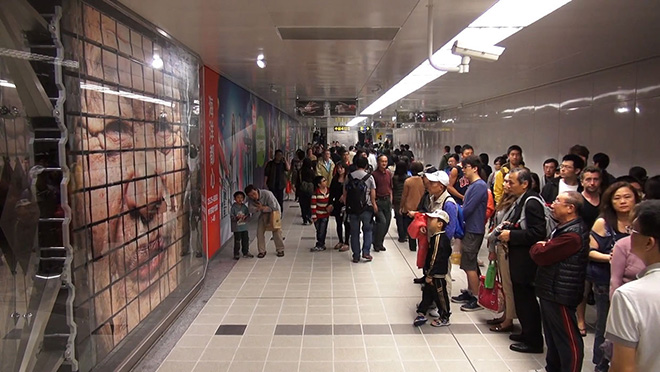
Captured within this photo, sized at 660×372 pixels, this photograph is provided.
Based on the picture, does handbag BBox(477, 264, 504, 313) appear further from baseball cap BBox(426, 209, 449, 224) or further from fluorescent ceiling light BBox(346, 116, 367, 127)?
fluorescent ceiling light BBox(346, 116, 367, 127)


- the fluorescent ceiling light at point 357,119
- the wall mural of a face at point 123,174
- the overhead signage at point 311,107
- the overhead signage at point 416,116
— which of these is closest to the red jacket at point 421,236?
the wall mural of a face at point 123,174

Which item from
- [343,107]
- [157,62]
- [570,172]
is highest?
[343,107]

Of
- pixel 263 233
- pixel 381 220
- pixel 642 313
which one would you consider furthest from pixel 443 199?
pixel 263 233

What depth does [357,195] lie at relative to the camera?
7.07 m

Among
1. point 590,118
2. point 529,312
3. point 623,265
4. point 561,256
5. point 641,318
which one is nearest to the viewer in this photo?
point 641,318

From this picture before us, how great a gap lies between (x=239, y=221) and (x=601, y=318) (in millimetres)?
5028

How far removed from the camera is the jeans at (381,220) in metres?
7.81

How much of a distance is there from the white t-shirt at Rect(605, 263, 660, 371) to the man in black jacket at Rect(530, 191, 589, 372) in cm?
146

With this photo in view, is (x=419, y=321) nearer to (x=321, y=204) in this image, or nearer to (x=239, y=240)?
(x=321, y=204)

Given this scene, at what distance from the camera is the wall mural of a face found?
3256 mm

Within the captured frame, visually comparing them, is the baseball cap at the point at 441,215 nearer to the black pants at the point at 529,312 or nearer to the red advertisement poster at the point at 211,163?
the black pants at the point at 529,312

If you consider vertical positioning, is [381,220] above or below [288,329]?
above

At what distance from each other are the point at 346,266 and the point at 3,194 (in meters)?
5.15

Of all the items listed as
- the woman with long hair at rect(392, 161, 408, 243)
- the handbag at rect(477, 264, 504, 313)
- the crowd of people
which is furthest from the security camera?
the woman with long hair at rect(392, 161, 408, 243)
